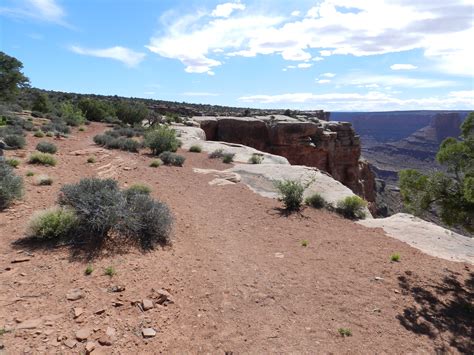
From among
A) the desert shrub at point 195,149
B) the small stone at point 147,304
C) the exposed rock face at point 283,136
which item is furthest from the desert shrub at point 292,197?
the exposed rock face at point 283,136

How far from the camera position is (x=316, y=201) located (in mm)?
10180

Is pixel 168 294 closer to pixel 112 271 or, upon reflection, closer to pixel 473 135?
pixel 112 271

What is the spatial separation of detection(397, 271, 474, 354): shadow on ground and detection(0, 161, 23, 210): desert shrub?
748 cm

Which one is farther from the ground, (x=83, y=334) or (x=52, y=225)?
(x=52, y=225)

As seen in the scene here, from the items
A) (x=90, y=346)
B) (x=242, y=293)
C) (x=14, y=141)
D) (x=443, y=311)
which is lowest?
(x=443, y=311)

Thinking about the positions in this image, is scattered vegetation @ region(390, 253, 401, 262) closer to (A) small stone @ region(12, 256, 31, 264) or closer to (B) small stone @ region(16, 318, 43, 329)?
(B) small stone @ region(16, 318, 43, 329)

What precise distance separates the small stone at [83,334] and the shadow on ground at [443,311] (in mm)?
4251

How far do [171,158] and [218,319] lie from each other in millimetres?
10520

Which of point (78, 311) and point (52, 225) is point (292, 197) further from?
point (78, 311)

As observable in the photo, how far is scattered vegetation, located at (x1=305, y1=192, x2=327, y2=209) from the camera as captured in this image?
10.2 m

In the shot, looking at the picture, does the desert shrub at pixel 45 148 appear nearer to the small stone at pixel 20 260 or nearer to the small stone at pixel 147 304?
the small stone at pixel 20 260

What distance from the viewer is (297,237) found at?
7.85 m

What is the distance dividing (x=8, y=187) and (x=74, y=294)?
3.79m

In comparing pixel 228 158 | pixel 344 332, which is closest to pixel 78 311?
pixel 344 332
